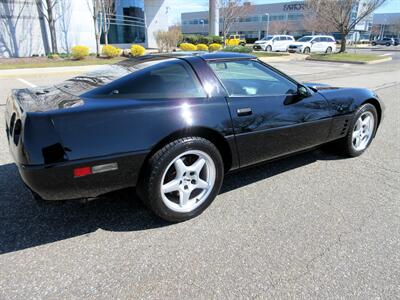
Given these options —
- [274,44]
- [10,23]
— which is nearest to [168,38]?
[10,23]

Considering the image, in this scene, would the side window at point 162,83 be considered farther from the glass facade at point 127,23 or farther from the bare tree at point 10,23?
the glass facade at point 127,23

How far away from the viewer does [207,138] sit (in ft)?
8.86

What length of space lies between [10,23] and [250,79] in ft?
72.5

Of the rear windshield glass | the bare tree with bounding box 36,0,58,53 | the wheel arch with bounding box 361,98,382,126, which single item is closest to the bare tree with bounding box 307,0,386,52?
the bare tree with bounding box 36,0,58,53

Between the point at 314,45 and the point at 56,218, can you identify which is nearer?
the point at 56,218

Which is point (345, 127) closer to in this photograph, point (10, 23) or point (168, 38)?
point (10, 23)

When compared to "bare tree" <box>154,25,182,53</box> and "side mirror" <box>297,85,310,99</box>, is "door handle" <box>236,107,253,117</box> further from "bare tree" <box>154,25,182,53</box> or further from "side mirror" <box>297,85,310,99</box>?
"bare tree" <box>154,25,182,53</box>

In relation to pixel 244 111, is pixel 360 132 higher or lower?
lower

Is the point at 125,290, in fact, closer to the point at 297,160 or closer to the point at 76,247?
the point at 76,247

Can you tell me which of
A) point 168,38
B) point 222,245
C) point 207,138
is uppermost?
point 168,38

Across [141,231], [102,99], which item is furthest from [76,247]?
[102,99]

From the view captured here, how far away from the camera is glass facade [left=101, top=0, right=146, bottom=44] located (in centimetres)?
2959

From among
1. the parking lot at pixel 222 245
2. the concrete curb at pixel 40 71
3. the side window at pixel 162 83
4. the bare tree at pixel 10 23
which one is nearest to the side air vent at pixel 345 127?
the parking lot at pixel 222 245

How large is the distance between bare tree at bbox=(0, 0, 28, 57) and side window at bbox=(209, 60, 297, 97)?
21863 millimetres
